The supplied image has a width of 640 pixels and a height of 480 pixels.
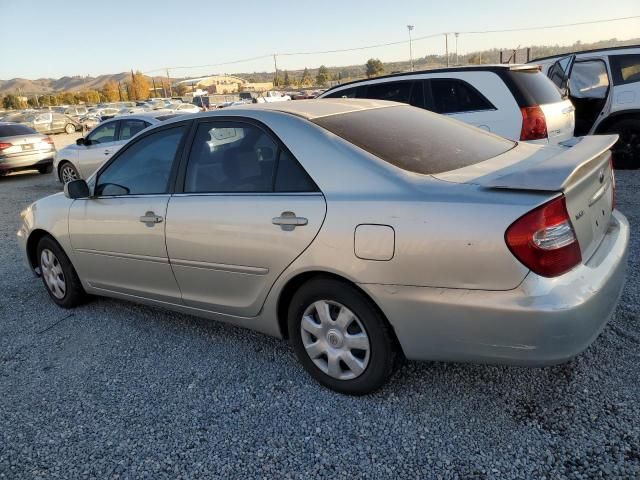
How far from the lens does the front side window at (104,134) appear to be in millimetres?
9951

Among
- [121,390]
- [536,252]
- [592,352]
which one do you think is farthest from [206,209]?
[592,352]

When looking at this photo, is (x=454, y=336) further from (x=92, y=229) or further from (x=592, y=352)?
(x=92, y=229)

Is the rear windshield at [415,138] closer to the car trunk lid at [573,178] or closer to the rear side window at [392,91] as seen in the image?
the car trunk lid at [573,178]

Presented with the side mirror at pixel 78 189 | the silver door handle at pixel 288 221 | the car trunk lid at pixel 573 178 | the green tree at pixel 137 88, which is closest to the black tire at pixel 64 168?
the side mirror at pixel 78 189

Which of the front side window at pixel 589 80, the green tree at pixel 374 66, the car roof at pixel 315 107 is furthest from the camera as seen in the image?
the green tree at pixel 374 66

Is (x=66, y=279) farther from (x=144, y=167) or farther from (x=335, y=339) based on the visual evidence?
(x=335, y=339)

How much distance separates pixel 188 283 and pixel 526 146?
2.31 metres

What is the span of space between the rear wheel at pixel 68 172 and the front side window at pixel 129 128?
1.75m

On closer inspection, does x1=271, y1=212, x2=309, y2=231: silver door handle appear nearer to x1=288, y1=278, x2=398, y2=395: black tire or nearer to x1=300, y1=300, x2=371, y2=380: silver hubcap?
x1=288, y1=278, x2=398, y2=395: black tire

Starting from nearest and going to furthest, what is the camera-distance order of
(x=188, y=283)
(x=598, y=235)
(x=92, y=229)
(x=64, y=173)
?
(x=598, y=235)
(x=188, y=283)
(x=92, y=229)
(x=64, y=173)

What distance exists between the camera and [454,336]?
238 centimetres

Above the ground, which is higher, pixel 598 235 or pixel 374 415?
pixel 598 235

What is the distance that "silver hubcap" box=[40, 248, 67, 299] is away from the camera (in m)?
4.39

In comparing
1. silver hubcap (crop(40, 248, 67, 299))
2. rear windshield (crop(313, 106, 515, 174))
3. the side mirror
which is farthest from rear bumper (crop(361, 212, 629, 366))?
silver hubcap (crop(40, 248, 67, 299))
